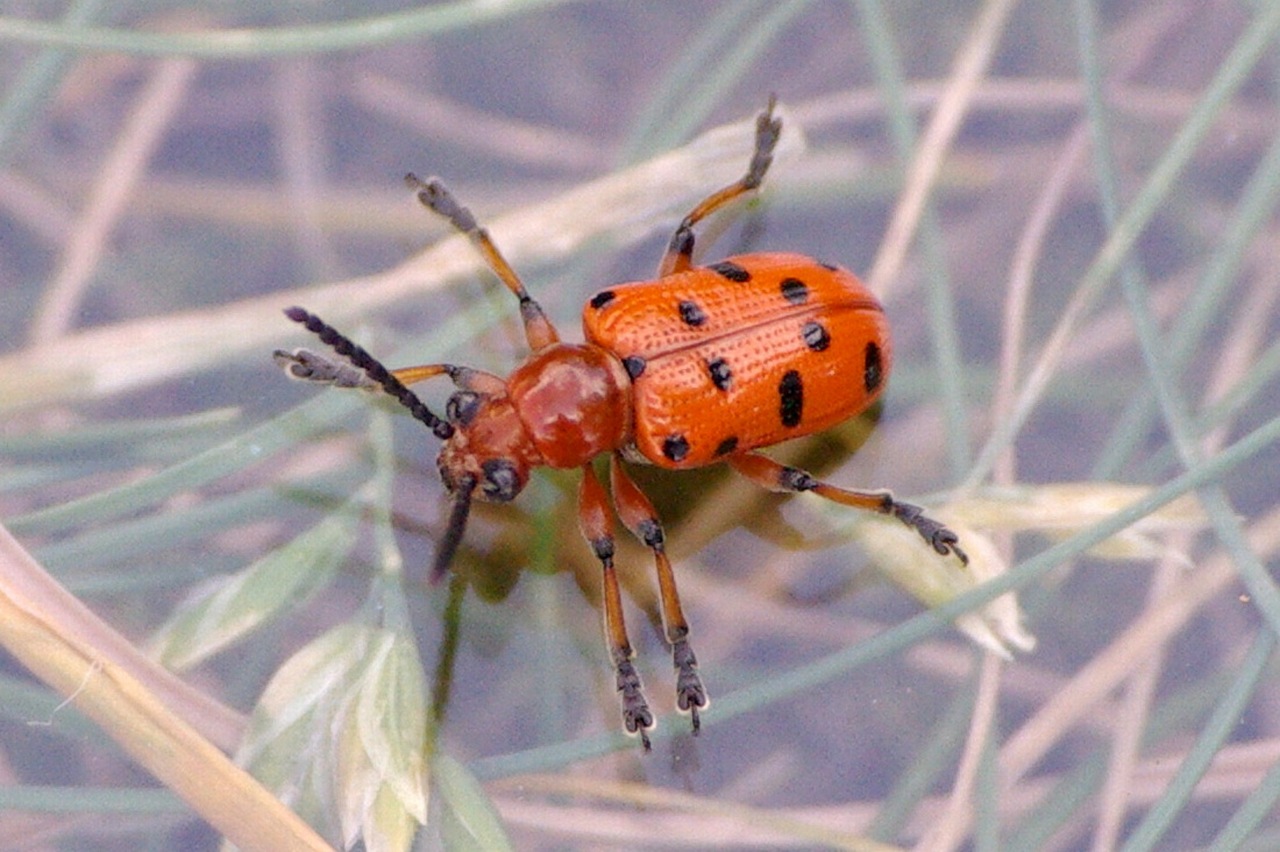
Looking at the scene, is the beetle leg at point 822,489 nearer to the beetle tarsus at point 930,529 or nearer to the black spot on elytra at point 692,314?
the beetle tarsus at point 930,529

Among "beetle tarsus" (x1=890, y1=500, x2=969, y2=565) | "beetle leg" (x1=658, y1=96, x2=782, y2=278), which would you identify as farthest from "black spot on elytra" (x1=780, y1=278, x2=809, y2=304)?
"beetle tarsus" (x1=890, y1=500, x2=969, y2=565)

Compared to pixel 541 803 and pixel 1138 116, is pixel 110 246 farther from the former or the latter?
pixel 1138 116

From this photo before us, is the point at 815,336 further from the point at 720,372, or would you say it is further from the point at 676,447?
the point at 676,447

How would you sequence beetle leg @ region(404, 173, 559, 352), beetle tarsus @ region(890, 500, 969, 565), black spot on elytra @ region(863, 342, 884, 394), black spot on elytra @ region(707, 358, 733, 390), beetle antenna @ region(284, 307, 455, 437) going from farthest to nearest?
beetle leg @ region(404, 173, 559, 352) < black spot on elytra @ region(863, 342, 884, 394) < black spot on elytra @ region(707, 358, 733, 390) < beetle tarsus @ region(890, 500, 969, 565) < beetle antenna @ region(284, 307, 455, 437)

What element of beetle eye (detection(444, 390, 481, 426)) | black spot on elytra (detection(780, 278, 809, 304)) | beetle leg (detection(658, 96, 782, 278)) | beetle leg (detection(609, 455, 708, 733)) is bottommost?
beetle leg (detection(609, 455, 708, 733))

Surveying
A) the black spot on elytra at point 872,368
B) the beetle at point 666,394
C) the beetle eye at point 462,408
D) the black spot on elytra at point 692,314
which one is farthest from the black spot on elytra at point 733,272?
the beetle eye at point 462,408

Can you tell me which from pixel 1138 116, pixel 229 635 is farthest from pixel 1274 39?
pixel 229 635

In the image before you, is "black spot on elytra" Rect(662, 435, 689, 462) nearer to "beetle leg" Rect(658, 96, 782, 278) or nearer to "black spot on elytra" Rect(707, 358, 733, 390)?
"black spot on elytra" Rect(707, 358, 733, 390)
